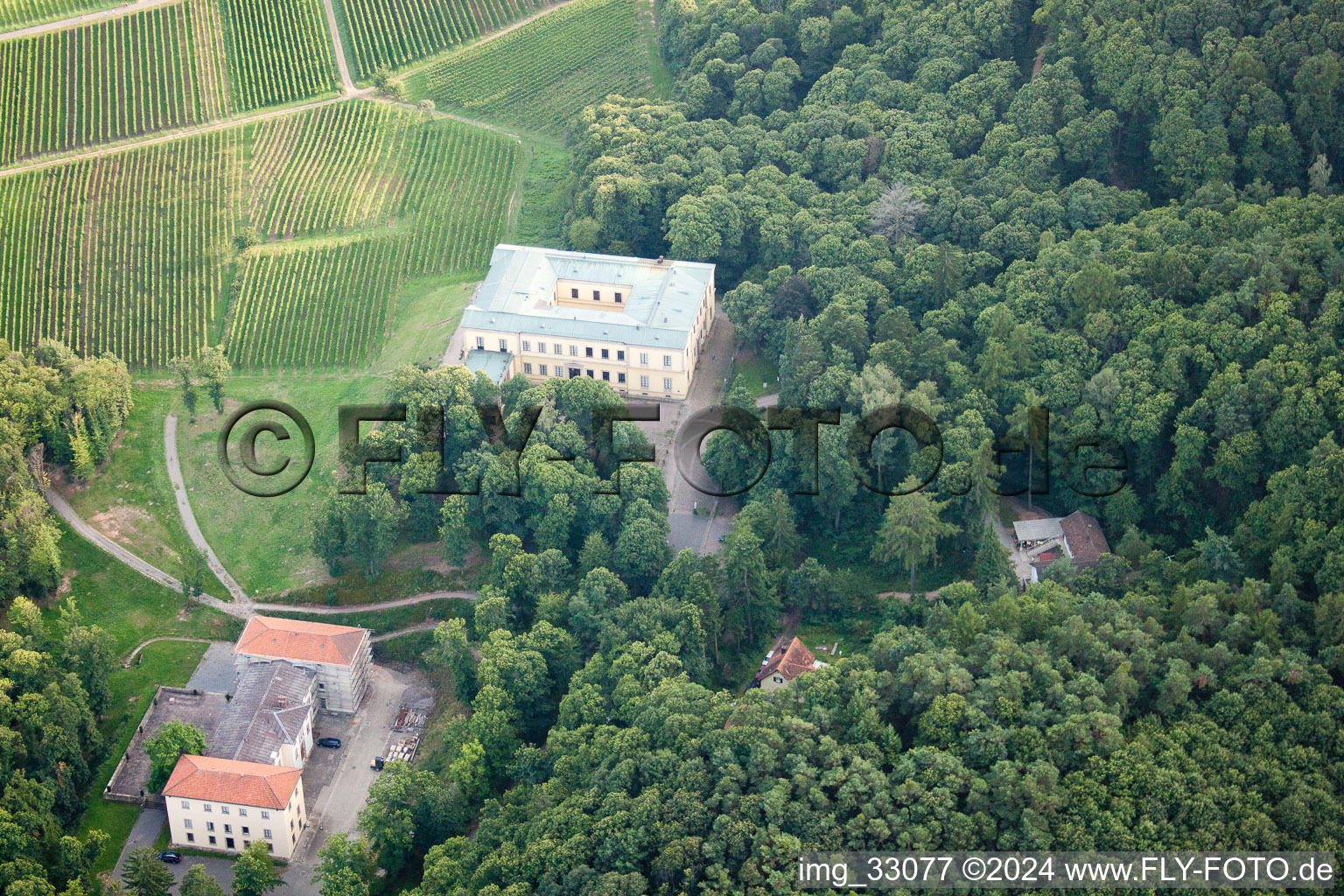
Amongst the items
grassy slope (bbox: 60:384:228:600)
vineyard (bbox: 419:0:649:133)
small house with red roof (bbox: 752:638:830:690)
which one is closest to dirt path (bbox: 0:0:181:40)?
vineyard (bbox: 419:0:649:133)

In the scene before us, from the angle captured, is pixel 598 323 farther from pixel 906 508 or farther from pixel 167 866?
pixel 167 866

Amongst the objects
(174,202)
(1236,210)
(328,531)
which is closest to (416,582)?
(328,531)

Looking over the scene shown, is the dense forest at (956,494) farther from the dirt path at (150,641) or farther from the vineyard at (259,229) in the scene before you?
the vineyard at (259,229)

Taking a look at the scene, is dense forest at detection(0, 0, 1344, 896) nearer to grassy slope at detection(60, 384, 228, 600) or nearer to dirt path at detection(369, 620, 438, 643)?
dirt path at detection(369, 620, 438, 643)

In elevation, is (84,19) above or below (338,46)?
above

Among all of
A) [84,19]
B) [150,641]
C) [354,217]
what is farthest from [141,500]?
[84,19]

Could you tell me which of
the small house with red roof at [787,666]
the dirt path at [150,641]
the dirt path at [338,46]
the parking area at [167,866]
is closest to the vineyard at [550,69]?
the dirt path at [338,46]
